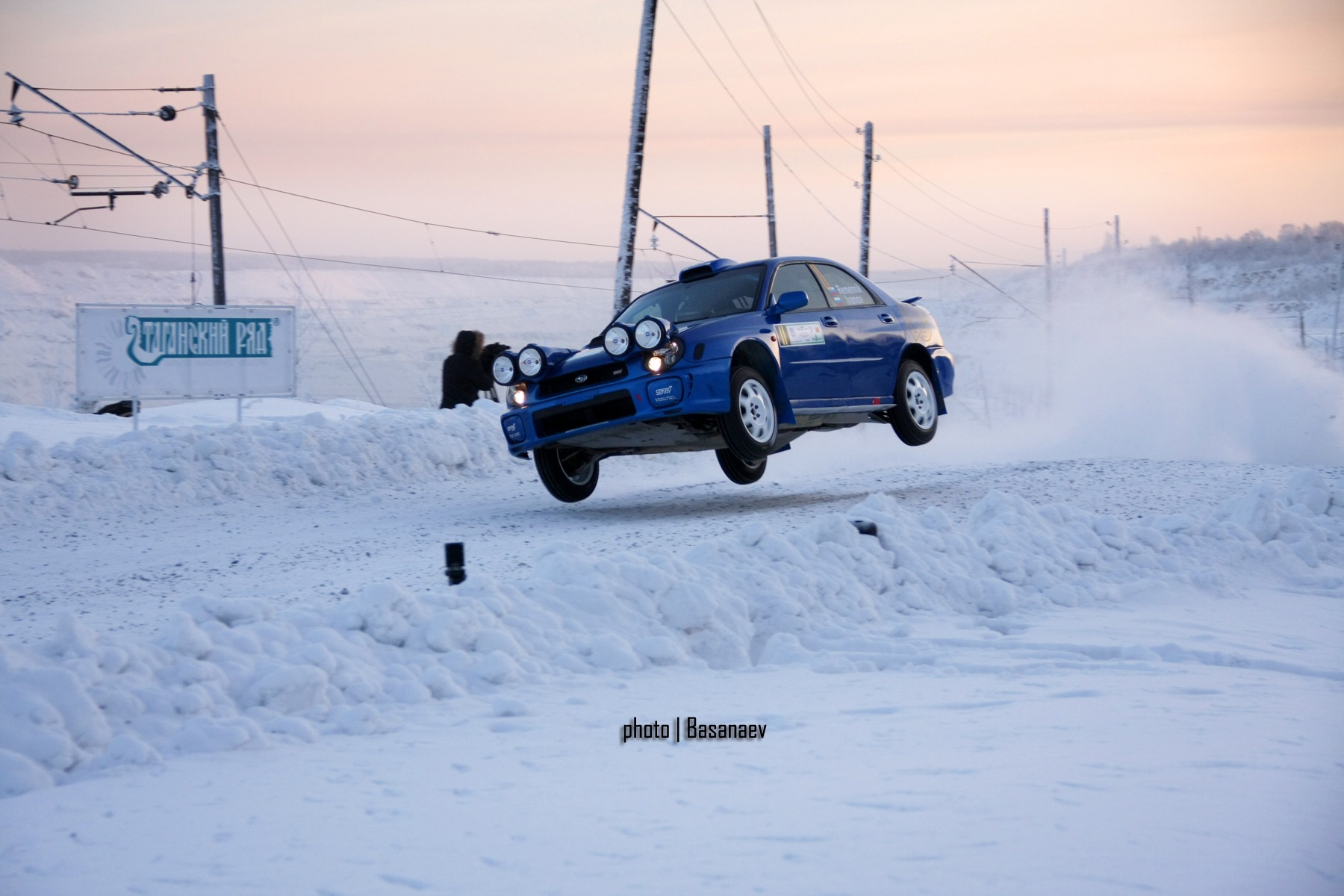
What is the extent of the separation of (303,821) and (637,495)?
27.4 feet

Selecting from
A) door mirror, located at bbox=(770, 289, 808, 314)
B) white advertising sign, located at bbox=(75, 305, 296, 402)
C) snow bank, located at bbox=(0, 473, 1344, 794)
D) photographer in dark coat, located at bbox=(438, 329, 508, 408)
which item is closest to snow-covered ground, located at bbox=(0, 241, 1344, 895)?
snow bank, located at bbox=(0, 473, 1344, 794)

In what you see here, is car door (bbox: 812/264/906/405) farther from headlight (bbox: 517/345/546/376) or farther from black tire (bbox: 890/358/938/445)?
headlight (bbox: 517/345/546/376)


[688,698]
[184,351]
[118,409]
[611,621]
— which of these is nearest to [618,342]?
[611,621]

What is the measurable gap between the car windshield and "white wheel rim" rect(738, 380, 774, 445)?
722 mm

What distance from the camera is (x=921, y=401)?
10688mm

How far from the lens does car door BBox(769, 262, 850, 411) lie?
9.34 metres

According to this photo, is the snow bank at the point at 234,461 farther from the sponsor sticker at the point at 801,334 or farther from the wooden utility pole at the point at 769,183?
the wooden utility pole at the point at 769,183

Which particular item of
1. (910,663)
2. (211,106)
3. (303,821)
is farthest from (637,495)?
(211,106)

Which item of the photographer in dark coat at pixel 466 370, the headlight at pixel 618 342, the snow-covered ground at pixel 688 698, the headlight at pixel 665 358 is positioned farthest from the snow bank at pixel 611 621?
the photographer in dark coat at pixel 466 370

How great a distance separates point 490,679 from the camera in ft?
15.5

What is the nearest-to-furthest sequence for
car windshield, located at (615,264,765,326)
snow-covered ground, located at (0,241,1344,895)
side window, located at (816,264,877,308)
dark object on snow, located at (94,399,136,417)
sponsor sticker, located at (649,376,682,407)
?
1. snow-covered ground, located at (0,241,1344,895)
2. sponsor sticker, located at (649,376,682,407)
3. car windshield, located at (615,264,765,326)
4. side window, located at (816,264,877,308)
5. dark object on snow, located at (94,399,136,417)

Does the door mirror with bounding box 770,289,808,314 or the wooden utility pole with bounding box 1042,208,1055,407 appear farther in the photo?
the wooden utility pole with bounding box 1042,208,1055,407

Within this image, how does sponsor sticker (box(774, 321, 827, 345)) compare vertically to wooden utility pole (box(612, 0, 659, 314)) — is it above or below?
below

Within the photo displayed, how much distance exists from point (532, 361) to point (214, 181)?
53.7ft
